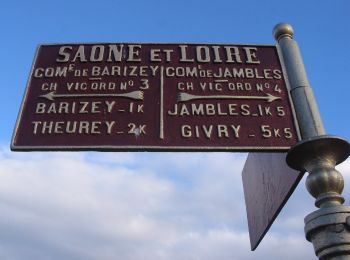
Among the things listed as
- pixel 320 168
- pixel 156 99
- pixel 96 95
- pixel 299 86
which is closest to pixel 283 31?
pixel 299 86

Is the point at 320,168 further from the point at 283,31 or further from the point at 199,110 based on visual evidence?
the point at 283,31

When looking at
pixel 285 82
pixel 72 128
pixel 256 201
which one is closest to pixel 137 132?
pixel 72 128

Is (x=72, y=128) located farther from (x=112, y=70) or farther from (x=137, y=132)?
(x=112, y=70)

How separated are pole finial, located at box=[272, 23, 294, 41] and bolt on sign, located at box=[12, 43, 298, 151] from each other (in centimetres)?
18

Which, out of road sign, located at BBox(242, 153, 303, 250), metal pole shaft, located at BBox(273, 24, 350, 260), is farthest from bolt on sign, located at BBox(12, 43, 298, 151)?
road sign, located at BBox(242, 153, 303, 250)

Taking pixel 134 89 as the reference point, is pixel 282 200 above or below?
below

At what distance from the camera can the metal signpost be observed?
3.26 m

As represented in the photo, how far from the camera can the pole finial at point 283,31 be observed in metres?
4.42

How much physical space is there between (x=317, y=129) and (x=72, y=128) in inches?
85.9

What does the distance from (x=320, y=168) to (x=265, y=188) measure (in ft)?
4.43

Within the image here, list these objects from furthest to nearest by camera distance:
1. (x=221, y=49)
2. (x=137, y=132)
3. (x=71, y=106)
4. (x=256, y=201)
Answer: (x=256, y=201)
(x=221, y=49)
(x=71, y=106)
(x=137, y=132)

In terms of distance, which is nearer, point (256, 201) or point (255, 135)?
point (255, 135)

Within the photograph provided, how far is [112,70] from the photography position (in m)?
4.14

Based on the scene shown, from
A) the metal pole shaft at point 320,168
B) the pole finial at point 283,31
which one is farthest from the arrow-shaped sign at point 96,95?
the pole finial at point 283,31
